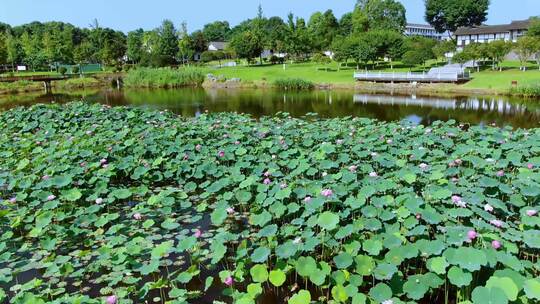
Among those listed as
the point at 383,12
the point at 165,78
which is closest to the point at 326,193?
the point at 165,78

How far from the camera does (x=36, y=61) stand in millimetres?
58094

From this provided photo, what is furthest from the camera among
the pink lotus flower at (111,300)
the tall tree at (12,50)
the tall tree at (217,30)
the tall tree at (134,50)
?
the tall tree at (217,30)

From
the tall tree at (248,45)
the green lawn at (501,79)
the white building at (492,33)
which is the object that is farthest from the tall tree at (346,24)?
the green lawn at (501,79)

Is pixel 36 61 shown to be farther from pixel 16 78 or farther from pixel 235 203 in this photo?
pixel 235 203

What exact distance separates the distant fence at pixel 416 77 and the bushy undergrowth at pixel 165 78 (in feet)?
57.1

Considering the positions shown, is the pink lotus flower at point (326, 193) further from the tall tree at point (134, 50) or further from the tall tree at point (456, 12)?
the tall tree at point (456, 12)

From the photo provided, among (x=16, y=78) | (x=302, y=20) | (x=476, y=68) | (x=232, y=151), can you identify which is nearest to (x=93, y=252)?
(x=232, y=151)

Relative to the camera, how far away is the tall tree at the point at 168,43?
2456 inches

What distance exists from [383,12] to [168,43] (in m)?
33.6

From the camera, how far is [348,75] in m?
39.7

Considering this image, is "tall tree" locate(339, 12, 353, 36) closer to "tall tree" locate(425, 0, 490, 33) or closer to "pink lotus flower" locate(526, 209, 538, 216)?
"tall tree" locate(425, 0, 490, 33)

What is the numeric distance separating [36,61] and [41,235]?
6143 centimetres

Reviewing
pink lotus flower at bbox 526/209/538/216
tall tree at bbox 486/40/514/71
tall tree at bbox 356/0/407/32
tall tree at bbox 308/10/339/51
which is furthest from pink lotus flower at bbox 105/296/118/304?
tall tree at bbox 356/0/407/32

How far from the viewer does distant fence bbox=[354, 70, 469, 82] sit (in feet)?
104
